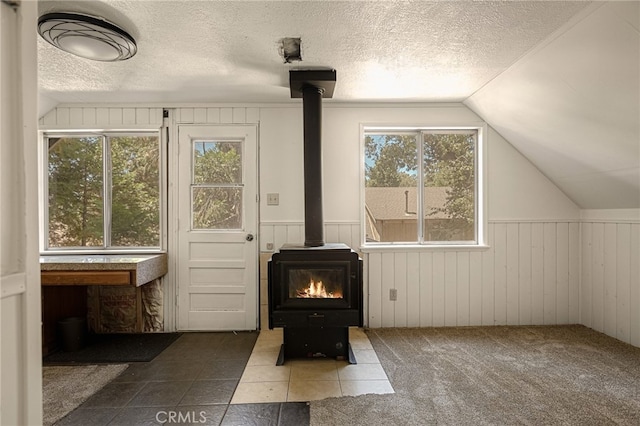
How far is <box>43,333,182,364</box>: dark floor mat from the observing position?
2.59 meters

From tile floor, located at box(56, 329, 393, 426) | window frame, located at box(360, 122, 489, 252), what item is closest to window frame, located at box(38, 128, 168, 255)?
tile floor, located at box(56, 329, 393, 426)

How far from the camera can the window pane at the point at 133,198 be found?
3.26m

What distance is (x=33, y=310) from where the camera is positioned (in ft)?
3.37

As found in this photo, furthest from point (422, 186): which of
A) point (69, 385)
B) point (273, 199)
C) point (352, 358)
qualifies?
point (69, 385)

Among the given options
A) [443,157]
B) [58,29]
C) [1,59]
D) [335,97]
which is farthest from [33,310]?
[443,157]

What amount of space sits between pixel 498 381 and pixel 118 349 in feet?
9.85

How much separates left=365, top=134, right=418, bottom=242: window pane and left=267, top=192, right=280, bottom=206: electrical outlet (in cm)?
91

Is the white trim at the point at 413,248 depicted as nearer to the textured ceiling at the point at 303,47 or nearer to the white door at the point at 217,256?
the white door at the point at 217,256

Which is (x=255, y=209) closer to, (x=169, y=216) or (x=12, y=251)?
(x=169, y=216)

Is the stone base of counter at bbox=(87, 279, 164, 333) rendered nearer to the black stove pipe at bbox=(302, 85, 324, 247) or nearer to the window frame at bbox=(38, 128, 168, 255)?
the window frame at bbox=(38, 128, 168, 255)

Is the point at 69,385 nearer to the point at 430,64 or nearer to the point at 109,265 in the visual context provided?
the point at 109,265

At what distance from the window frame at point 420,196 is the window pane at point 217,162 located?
1.26m

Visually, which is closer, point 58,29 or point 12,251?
point 12,251

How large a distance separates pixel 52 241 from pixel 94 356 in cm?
137
